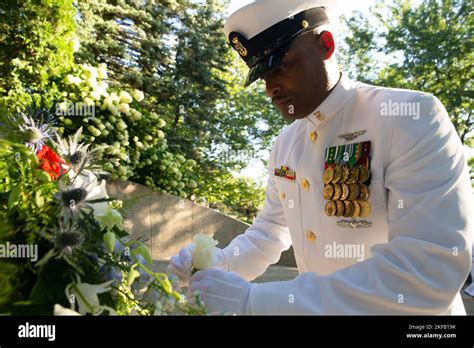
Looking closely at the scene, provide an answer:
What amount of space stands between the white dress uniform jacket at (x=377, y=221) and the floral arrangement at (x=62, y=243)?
371mm

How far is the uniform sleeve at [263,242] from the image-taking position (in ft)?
7.13

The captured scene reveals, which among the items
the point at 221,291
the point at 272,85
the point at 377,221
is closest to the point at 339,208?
the point at 377,221

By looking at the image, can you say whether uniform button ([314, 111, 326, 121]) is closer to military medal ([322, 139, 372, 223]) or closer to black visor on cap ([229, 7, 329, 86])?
military medal ([322, 139, 372, 223])

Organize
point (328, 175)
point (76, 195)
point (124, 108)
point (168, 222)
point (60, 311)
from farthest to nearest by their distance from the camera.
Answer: point (168, 222), point (124, 108), point (328, 175), point (76, 195), point (60, 311)

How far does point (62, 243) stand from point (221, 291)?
1.75ft

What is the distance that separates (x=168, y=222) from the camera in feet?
30.2

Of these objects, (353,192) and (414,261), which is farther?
(353,192)

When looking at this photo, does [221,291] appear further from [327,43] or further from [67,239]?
[327,43]

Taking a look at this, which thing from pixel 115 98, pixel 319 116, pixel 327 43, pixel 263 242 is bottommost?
pixel 263 242

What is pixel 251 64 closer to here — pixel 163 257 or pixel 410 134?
pixel 410 134

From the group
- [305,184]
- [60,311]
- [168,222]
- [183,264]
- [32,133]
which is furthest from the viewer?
[168,222]

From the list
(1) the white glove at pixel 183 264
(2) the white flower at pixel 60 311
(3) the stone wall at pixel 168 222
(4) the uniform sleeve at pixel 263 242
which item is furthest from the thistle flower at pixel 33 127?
(3) the stone wall at pixel 168 222

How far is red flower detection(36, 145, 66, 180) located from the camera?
3.59ft

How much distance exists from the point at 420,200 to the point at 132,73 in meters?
13.2
